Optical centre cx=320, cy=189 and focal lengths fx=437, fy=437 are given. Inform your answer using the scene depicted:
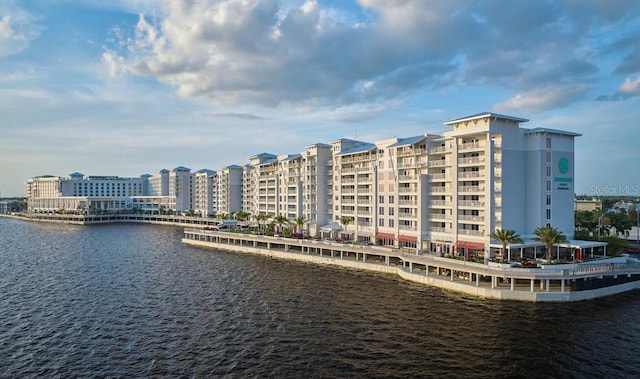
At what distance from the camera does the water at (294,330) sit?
35.7 m

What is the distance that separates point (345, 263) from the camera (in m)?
79.8

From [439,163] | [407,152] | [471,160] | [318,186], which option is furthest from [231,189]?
[471,160]

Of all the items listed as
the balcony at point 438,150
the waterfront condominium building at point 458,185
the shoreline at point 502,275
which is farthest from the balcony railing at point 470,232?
the balcony at point 438,150

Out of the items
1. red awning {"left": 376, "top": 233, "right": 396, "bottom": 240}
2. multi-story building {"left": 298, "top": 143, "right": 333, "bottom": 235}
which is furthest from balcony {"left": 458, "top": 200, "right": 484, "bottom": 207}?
multi-story building {"left": 298, "top": 143, "right": 333, "bottom": 235}

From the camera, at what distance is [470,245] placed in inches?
2685

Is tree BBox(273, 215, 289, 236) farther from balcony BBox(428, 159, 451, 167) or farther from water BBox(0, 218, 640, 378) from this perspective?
balcony BBox(428, 159, 451, 167)

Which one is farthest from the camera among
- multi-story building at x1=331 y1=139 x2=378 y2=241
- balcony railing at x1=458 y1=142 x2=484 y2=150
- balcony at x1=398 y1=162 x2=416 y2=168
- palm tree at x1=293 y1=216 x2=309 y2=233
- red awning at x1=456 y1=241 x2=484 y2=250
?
palm tree at x1=293 y1=216 x2=309 y2=233

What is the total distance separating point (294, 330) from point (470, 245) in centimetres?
3565

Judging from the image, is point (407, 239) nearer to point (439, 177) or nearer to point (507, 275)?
point (439, 177)

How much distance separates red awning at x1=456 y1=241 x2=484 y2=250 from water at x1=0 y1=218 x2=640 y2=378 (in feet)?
39.5

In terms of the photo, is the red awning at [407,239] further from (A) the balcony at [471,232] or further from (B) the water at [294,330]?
(B) the water at [294,330]

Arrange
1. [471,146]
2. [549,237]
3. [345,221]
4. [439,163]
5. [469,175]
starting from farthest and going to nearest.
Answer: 1. [345,221]
2. [439,163]
3. [469,175]
4. [471,146]
5. [549,237]

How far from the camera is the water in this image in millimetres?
35656

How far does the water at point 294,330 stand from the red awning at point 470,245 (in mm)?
12047
